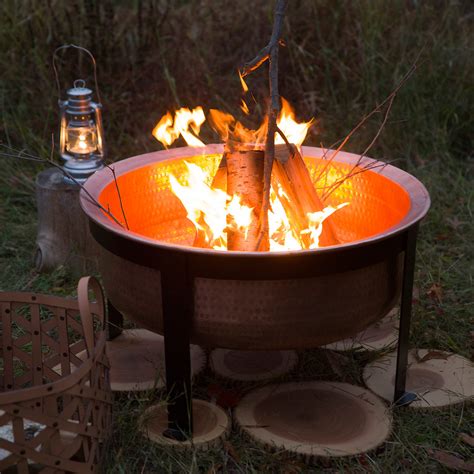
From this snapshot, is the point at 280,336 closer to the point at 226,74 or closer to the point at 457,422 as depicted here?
the point at 457,422

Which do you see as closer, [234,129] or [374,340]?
[234,129]

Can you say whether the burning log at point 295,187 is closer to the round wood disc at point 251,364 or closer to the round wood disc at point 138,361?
the round wood disc at point 251,364

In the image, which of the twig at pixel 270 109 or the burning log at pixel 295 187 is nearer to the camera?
the twig at pixel 270 109

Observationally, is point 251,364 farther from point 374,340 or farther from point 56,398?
point 56,398

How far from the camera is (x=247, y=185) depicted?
2.33 metres

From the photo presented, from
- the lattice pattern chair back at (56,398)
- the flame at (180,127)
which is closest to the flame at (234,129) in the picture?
the flame at (180,127)

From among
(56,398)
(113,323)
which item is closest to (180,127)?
(113,323)

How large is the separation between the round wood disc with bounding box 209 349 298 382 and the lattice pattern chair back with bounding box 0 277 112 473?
19.1 inches

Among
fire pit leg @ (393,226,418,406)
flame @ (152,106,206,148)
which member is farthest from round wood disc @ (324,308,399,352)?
flame @ (152,106,206,148)

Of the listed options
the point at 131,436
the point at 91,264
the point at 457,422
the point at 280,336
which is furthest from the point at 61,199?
the point at 457,422

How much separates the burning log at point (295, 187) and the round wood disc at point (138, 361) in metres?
0.62

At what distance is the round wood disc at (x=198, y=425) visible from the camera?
223 cm

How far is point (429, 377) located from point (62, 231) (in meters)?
1.61

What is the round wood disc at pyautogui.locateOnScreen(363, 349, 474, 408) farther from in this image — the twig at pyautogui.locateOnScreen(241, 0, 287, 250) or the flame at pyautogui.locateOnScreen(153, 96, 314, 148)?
the flame at pyautogui.locateOnScreen(153, 96, 314, 148)
